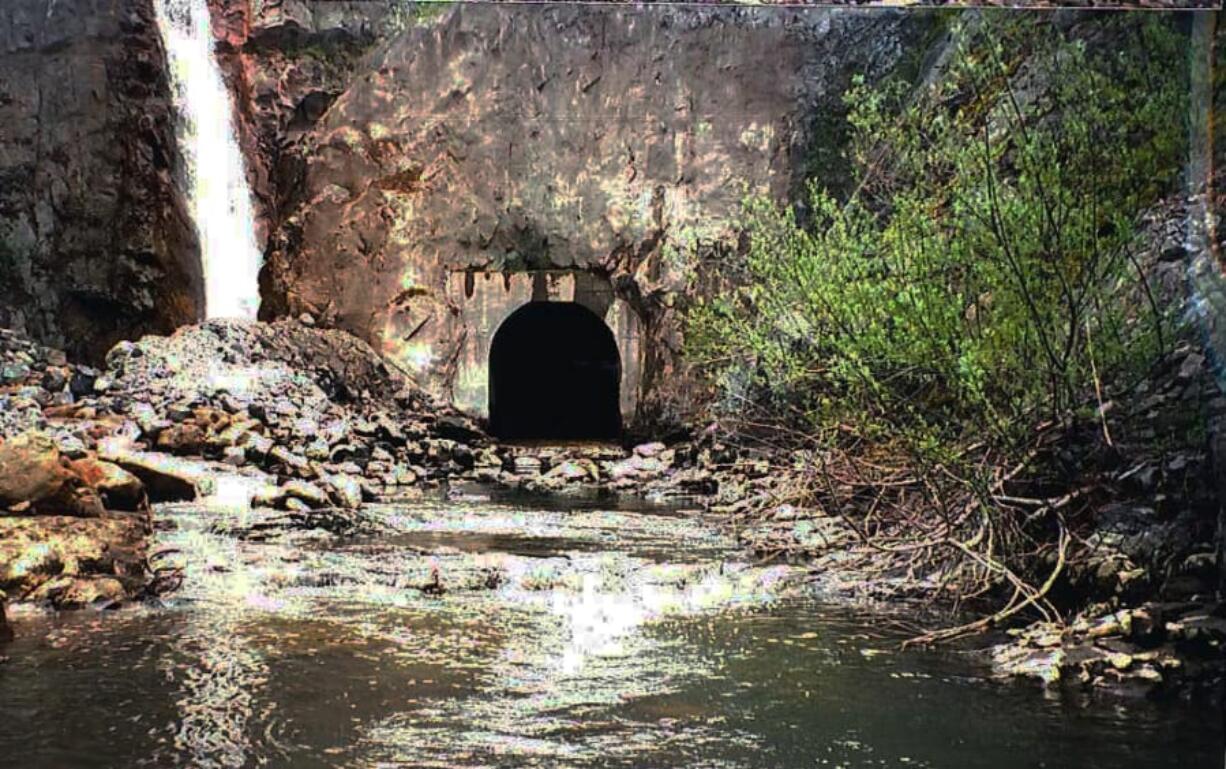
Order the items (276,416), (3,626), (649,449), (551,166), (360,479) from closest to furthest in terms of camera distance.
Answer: (3,626) < (360,479) < (276,416) < (649,449) < (551,166)

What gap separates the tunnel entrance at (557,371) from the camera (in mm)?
16766

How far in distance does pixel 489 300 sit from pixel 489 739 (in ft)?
34.9

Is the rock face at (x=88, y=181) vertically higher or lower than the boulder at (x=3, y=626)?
higher

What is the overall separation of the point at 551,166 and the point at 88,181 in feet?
18.9

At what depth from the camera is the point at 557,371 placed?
741 inches

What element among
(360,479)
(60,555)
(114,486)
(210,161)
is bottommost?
(360,479)

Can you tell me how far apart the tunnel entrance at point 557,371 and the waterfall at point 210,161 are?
140 inches

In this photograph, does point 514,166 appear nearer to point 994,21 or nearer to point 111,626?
point 994,21

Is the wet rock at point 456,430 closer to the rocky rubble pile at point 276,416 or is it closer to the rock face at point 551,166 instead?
the rocky rubble pile at point 276,416

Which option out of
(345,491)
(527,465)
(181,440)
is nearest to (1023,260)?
(345,491)

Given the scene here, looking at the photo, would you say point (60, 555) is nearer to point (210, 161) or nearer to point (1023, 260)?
point (1023, 260)

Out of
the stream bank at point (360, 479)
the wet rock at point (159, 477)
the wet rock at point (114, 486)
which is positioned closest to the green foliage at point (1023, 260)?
the stream bank at point (360, 479)

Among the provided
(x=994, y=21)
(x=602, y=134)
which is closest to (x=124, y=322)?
(x=602, y=134)

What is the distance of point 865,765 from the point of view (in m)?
2.96
